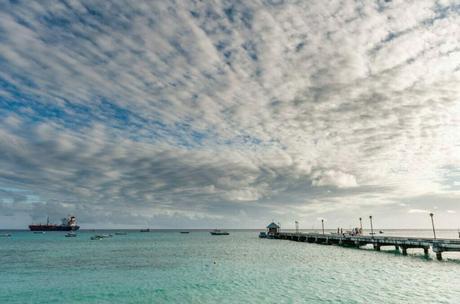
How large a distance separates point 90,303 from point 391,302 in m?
20.4

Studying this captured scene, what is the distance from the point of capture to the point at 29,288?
2648 centimetres

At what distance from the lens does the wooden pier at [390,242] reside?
43.9m

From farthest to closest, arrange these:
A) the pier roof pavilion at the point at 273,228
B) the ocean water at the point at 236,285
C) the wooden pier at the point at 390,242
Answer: the pier roof pavilion at the point at 273,228 < the wooden pier at the point at 390,242 < the ocean water at the point at 236,285

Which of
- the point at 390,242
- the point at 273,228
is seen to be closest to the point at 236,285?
the point at 390,242

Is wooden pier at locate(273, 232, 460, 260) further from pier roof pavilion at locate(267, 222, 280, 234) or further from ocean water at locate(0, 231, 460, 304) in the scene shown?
pier roof pavilion at locate(267, 222, 280, 234)

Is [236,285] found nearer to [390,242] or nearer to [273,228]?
[390,242]

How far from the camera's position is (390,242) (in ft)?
193

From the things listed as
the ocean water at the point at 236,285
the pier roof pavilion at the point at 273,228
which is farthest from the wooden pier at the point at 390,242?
the pier roof pavilion at the point at 273,228

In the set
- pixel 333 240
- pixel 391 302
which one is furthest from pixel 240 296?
pixel 333 240

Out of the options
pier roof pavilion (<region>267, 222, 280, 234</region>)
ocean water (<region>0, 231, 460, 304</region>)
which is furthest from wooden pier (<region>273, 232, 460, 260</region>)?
pier roof pavilion (<region>267, 222, 280, 234</region>)

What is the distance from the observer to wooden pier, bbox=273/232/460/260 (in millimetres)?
43928

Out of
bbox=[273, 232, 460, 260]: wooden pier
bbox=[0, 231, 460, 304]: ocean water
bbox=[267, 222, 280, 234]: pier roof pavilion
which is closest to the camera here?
bbox=[0, 231, 460, 304]: ocean water

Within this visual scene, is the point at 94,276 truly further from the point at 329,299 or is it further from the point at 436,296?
the point at 436,296

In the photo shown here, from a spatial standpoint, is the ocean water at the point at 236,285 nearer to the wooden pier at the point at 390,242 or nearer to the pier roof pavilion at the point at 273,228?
the wooden pier at the point at 390,242
